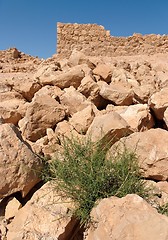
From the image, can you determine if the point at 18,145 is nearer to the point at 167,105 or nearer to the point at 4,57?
the point at 167,105

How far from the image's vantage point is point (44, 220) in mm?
2580

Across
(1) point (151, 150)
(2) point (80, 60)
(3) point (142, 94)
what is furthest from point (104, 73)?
(1) point (151, 150)

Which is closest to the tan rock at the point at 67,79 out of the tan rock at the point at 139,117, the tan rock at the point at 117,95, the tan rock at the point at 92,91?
the tan rock at the point at 92,91

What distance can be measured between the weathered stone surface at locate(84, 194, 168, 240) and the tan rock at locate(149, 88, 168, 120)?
1.79 m

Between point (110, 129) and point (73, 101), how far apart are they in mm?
1326

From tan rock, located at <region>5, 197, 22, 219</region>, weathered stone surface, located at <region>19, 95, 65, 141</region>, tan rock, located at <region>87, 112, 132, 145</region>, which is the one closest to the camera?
tan rock, located at <region>5, 197, 22, 219</region>

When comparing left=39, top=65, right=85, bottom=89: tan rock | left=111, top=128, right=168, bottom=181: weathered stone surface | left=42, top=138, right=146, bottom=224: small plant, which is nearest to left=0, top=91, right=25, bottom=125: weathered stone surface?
left=39, top=65, right=85, bottom=89: tan rock

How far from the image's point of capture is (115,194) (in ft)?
8.36

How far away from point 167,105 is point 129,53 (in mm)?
8934

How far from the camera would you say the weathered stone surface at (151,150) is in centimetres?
306

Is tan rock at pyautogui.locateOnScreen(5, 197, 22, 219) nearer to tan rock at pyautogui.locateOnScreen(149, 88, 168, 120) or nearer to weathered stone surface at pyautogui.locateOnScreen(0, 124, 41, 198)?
weathered stone surface at pyautogui.locateOnScreen(0, 124, 41, 198)

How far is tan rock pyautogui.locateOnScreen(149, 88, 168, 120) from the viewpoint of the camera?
3793 millimetres

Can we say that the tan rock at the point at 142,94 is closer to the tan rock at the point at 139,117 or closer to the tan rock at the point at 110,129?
the tan rock at the point at 139,117

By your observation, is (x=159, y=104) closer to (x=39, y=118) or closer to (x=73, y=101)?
(x=73, y=101)
